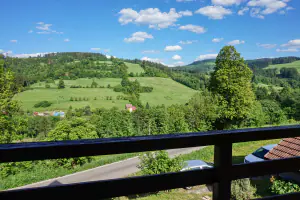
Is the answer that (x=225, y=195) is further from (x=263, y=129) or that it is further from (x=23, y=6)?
(x=23, y=6)

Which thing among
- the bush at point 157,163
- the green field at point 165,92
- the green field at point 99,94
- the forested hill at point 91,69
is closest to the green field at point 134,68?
the forested hill at point 91,69

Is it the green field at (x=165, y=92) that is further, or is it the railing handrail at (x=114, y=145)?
the green field at (x=165, y=92)

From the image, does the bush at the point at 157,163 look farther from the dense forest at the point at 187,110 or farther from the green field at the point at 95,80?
the green field at the point at 95,80

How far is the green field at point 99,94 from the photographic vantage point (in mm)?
40062

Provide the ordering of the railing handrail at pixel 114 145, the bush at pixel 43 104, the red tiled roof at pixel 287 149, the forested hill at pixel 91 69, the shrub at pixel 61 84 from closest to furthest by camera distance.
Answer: the railing handrail at pixel 114 145
the red tiled roof at pixel 287 149
the bush at pixel 43 104
the forested hill at pixel 91 69
the shrub at pixel 61 84

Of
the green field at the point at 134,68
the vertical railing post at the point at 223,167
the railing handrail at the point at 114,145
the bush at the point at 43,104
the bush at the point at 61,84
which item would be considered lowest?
the bush at the point at 43,104

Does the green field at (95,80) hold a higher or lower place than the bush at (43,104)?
higher

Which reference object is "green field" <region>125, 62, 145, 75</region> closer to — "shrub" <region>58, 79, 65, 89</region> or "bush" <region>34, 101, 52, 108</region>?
"shrub" <region>58, 79, 65, 89</region>

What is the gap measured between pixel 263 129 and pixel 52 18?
74248 mm

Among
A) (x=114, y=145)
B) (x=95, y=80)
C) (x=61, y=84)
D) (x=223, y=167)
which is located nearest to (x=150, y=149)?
(x=114, y=145)

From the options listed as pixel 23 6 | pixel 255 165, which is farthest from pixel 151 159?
pixel 23 6

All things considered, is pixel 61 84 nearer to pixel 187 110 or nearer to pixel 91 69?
pixel 91 69

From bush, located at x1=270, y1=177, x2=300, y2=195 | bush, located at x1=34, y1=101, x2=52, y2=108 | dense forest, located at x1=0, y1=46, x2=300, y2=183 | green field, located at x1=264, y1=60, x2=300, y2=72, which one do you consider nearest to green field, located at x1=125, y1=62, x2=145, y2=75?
dense forest, located at x1=0, y1=46, x2=300, y2=183

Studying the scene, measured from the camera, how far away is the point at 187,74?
2025 inches
